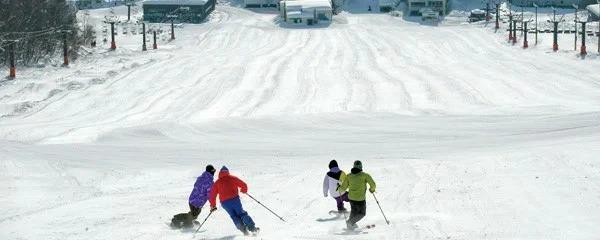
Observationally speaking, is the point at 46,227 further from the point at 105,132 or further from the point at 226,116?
the point at 226,116

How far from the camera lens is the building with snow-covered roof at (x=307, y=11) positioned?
90.1m

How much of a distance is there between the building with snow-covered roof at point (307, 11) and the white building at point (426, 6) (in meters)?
9.50

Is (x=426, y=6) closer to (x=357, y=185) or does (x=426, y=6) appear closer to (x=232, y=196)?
(x=357, y=185)

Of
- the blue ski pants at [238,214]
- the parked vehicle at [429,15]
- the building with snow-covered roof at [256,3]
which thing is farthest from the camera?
the building with snow-covered roof at [256,3]

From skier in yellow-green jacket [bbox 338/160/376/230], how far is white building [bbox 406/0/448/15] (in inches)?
3304

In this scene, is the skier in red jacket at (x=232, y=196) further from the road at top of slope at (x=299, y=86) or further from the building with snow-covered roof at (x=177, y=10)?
the building with snow-covered roof at (x=177, y=10)

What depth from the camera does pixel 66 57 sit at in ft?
162

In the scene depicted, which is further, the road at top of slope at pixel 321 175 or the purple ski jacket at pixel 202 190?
the purple ski jacket at pixel 202 190

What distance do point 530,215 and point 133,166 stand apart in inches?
444

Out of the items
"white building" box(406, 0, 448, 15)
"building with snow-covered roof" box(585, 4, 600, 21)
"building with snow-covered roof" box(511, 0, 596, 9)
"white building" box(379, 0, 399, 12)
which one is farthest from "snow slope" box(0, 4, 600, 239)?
"building with snow-covered roof" box(511, 0, 596, 9)

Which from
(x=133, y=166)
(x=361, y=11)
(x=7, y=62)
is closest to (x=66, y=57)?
(x=7, y=62)

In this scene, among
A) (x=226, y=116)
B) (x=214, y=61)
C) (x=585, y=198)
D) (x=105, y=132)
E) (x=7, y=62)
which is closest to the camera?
(x=585, y=198)

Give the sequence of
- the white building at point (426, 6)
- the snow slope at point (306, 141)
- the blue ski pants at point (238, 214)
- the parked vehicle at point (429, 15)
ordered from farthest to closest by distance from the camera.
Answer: the white building at point (426, 6) → the parked vehicle at point (429, 15) → the snow slope at point (306, 141) → the blue ski pants at point (238, 214)

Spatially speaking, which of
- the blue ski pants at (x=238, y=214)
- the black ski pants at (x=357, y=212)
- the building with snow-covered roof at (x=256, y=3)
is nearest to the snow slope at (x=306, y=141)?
the blue ski pants at (x=238, y=214)
